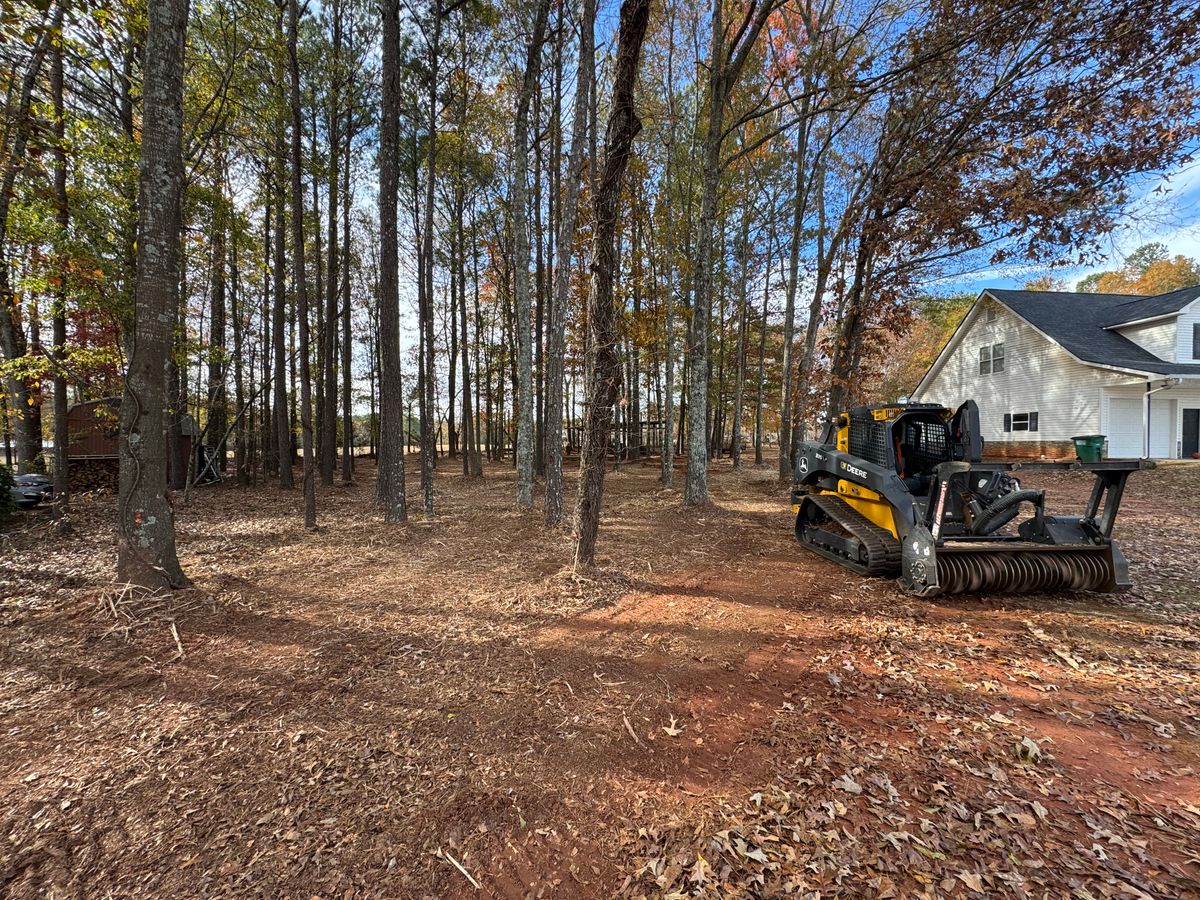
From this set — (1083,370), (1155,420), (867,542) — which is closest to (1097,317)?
(1083,370)

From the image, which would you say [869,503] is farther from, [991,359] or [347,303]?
[991,359]

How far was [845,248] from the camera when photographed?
1130cm

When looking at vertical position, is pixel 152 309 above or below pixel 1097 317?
below

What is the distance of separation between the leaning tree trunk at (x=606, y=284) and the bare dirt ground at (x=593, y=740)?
1009 mm

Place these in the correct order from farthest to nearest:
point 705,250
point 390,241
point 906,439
Answer: point 705,250 → point 390,241 → point 906,439

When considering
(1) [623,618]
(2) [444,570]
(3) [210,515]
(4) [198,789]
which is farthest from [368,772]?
(3) [210,515]

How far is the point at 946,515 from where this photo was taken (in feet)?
19.1

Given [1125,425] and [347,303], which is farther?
[1125,425]

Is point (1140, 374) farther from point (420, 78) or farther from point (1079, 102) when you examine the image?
point (420, 78)

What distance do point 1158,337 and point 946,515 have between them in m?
18.6

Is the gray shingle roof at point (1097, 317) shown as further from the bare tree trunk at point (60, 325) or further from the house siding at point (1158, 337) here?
the bare tree trunk at point (60, 325)

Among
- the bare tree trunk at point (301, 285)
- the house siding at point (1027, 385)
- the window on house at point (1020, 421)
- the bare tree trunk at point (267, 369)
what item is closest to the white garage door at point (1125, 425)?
the house siding at point (1027, 385)

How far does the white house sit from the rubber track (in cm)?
1561

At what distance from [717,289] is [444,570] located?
20.5 metres
